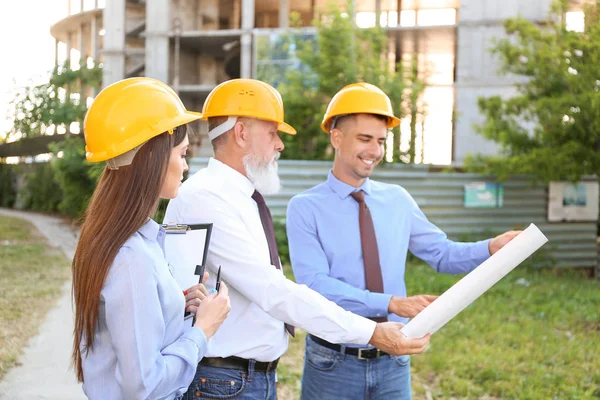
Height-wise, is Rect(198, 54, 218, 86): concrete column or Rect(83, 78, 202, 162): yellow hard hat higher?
Rect(198, 54, 218, 86): concrete column

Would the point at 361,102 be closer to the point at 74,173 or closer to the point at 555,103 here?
the point at 555,103

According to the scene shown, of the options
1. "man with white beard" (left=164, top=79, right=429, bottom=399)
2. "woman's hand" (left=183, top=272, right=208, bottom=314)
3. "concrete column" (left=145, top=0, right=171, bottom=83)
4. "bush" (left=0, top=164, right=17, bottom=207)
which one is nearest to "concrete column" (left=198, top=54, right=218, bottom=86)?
"concrete column" (left=145, top=0, right=171, bottom=83)

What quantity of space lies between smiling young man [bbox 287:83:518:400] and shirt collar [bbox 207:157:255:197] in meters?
0.53

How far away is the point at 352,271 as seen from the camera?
3227mm

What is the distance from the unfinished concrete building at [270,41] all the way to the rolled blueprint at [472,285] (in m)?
13.7

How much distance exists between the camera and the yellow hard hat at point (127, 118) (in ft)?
6.65

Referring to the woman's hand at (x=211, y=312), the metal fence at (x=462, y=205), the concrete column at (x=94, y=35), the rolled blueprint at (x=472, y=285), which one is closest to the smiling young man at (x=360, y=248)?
the rolled blueprint at (x=472, y=285)

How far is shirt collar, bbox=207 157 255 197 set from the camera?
2.78 metres

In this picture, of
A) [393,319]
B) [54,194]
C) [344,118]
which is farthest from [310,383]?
[54,194]

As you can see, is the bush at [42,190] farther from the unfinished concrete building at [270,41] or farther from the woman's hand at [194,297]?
the woman's hand at [194,297]

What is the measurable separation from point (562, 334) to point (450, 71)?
28.0 meters

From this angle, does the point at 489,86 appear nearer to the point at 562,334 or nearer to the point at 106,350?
the point at 562,334

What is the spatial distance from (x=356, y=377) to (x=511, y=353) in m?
3.96

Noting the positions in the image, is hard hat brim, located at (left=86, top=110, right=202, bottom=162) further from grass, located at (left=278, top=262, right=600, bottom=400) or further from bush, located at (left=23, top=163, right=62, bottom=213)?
bush, located at (left=23, top=163, right=62, bottom=213)
